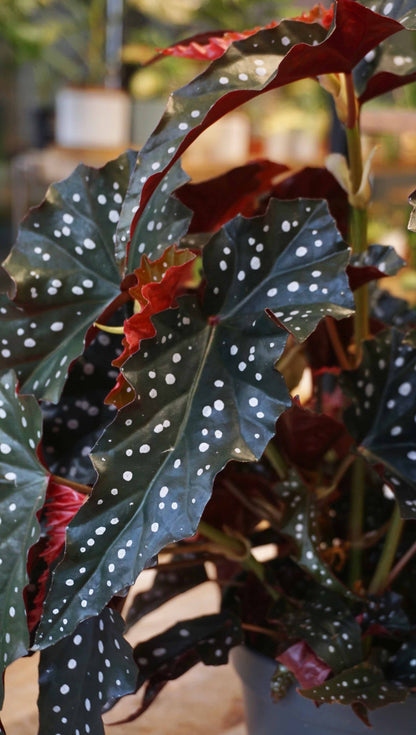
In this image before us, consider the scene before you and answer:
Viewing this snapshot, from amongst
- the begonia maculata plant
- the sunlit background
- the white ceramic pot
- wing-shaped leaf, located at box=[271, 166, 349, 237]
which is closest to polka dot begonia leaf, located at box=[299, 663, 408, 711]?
the begonia maculata plant

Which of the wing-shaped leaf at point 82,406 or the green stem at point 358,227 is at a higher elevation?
the green stem at point 358,227

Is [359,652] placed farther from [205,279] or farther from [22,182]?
[22,182]

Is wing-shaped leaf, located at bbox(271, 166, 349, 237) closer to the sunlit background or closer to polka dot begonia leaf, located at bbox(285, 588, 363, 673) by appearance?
polka dot begonia leaf, located at bbox(285, 588, 363, 673)

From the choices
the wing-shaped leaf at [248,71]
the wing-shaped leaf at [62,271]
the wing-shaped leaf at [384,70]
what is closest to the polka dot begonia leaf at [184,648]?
the wing-shaped leaf at [62,271]

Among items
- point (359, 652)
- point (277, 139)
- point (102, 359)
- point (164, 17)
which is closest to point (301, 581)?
point (359, 652)

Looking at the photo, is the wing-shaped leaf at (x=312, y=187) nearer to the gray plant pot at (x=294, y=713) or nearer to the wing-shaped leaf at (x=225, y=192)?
the wing-shaped leaf at (x=225, y=192)

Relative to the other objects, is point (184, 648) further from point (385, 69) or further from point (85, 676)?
point (385, 69)
